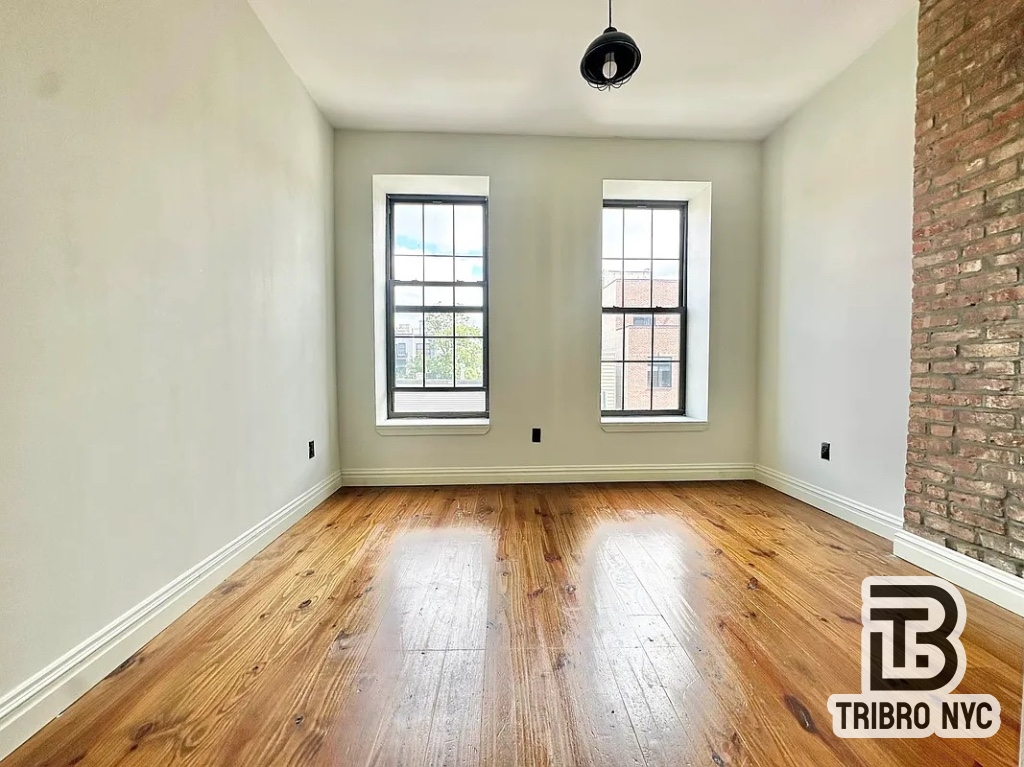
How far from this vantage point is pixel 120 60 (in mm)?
1435

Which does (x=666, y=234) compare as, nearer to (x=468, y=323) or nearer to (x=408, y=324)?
(x=468, y=323)

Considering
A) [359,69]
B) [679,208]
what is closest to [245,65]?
[359,69]

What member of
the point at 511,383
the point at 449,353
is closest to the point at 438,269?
the point at 449,353

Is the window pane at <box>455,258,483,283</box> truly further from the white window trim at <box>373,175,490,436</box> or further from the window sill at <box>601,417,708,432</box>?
the window sill at <box>601,417,708,432</box>

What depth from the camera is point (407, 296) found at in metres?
3.78

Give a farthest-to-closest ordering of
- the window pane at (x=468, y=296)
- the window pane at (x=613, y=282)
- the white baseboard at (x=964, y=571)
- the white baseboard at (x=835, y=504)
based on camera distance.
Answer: the window pane at (x=613, y=282) < the window pane at (x=468, y=296) < the white baseboard at (x=835, y=504) < the white baseboard at (x=964, y=571)

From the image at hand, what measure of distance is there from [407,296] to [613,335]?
1.77 metres

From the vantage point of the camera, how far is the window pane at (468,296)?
3.77m

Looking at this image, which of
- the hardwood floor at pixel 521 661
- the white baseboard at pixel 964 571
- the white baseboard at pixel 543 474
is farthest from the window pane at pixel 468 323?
the white baseboard at pixel 964 571

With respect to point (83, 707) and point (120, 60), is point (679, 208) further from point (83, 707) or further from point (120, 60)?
point (83, 707)

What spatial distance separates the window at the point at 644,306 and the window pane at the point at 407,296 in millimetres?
1560

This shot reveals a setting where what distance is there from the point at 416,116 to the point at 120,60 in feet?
6.66

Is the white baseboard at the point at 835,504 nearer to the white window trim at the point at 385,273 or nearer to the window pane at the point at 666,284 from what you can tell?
the window pane at the point at 666,284

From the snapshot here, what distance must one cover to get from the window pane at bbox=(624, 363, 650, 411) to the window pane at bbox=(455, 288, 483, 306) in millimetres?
1411
